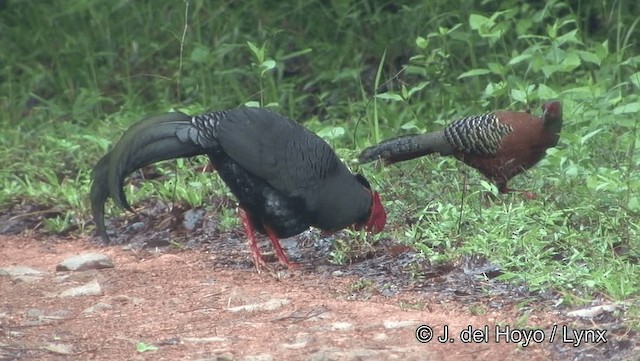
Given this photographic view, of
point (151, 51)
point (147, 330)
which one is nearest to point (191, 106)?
point (151, 51)

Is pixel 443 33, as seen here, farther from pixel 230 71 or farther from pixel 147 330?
pixel 147 330

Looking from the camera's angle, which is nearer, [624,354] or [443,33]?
[624,354]

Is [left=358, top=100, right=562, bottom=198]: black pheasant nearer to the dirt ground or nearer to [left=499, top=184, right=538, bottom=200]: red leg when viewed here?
[left=499, top=184, right=538, bottom=200]: red leg

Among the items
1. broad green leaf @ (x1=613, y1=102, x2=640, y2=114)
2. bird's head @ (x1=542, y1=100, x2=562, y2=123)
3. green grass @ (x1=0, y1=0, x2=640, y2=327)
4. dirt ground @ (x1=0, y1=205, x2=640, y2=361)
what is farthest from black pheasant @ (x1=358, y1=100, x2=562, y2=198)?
dirt ground @ (x1=0, y1=205, x2=640, y2=361)

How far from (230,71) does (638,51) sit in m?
2.94

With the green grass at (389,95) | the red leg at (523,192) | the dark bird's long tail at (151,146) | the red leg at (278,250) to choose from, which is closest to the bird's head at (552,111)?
the green grass at (389,95)

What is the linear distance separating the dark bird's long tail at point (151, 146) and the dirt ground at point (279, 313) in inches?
18.4

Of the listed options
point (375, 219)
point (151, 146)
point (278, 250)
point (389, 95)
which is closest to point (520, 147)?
point (389, 95)

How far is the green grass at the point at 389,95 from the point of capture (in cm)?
550

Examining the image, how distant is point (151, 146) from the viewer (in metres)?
5.76

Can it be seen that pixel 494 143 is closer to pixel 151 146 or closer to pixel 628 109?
pixel 628 109

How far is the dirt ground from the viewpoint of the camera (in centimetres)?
434

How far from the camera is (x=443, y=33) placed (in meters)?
7.21

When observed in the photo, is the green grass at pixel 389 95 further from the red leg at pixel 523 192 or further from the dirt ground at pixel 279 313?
the dirt ground at pixel 279 313
